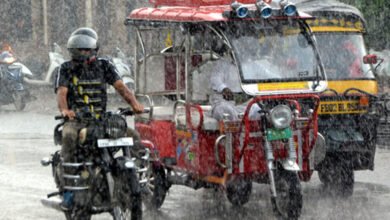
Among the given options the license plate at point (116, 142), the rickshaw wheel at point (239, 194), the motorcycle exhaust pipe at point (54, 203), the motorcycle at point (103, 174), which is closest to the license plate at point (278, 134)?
the rickshaw wheel at point (239, 194)

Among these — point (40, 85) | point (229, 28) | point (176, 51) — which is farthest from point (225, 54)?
point (40, 85)

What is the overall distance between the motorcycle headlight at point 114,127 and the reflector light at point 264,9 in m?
2.03

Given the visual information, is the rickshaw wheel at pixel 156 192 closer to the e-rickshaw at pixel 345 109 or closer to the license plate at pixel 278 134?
the license plate at pixel 278 134

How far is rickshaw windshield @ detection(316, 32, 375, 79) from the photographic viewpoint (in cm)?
1154

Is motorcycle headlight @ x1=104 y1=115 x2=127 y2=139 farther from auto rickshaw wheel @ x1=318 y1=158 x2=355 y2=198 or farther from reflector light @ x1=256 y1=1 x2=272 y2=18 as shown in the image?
auto rickshaw wheel @ x1=318 y1=158 x2=355 y2=198

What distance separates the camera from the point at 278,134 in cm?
873

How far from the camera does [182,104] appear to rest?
9.58m

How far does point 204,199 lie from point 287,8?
2489 mm

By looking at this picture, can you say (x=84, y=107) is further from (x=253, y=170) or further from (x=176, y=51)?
(x=176, y=51)

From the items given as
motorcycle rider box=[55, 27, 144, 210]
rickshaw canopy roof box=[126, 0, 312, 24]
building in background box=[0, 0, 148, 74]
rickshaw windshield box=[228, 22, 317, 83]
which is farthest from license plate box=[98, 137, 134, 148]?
building in background box=[0, 0, 148, 74]

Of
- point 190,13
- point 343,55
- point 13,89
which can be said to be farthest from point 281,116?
point 13,89

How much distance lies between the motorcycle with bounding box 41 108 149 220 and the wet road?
63.1 inches

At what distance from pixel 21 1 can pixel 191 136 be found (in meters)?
22.6

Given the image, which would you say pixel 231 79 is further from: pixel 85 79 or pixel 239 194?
pixel 85 79
